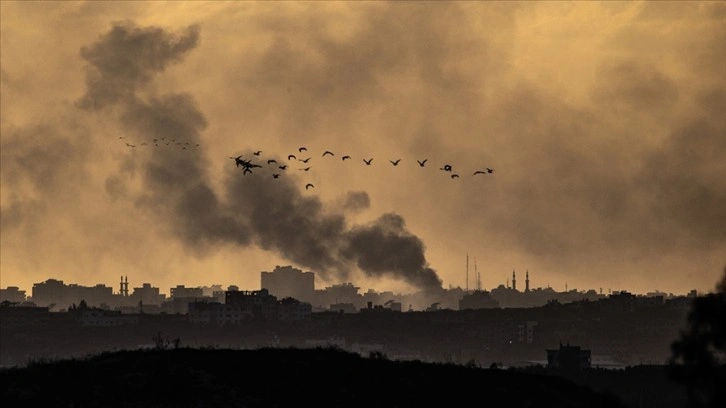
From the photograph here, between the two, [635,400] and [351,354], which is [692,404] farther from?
[635,400]

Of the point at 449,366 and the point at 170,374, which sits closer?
the point at 170,374

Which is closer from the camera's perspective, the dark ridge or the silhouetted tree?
the silhouetted tree

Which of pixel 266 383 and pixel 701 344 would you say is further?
pixel 266 383

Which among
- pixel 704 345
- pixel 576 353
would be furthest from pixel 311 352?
pixel 576 353

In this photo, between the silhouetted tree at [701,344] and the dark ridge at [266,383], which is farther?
the dark ridge at [266,383]
